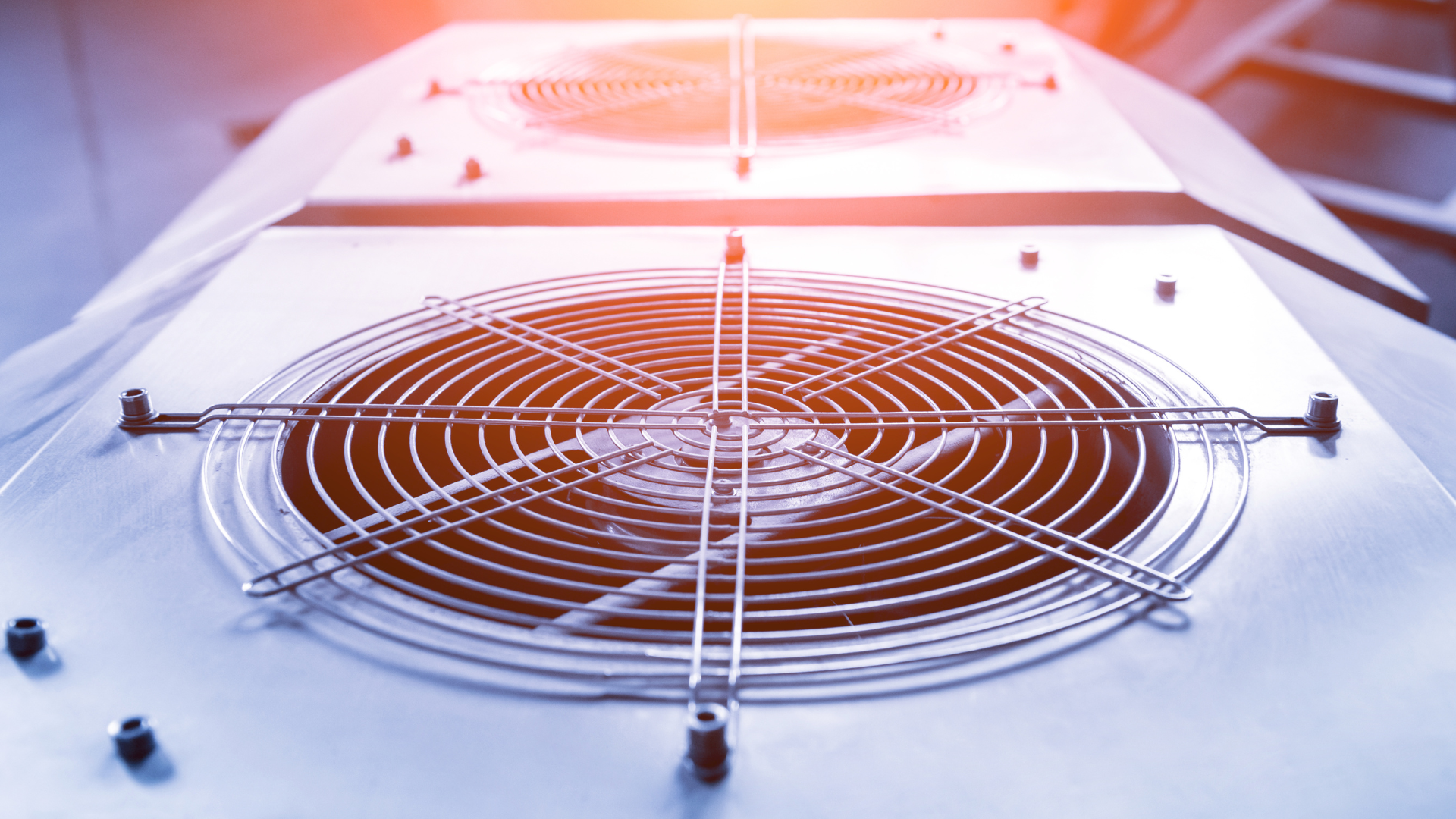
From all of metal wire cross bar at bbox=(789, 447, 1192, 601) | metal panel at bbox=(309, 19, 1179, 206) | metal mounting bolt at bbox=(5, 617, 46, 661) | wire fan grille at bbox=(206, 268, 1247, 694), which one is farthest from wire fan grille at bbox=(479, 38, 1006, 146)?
metal mounting bolt at bbox=(5, 617, 46, 661)

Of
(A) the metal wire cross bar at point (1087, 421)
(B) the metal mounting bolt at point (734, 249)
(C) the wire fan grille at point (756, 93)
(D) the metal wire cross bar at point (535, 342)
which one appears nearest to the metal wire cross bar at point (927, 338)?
(A) the metal wire cross bar at point (1087, 421)

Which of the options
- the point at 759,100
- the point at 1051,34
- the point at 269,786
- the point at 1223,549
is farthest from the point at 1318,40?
the point at 269,786

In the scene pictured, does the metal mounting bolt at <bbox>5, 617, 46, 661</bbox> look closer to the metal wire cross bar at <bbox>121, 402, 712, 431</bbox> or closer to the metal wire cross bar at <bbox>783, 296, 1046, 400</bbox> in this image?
the metal wire cross bar at <bbox>121, 402, 712, 431</bbox>

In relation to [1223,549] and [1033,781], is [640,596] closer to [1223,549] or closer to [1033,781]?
[1033,781]

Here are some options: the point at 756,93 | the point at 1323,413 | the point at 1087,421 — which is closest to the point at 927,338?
the point at 1087,421

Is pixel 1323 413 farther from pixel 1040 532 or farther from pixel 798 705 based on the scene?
pixel 798 705

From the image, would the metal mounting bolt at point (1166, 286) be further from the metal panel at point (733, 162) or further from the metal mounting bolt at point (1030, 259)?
the metal panel at point (733, 162)

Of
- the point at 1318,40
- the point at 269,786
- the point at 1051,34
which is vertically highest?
the point at 1318,40
